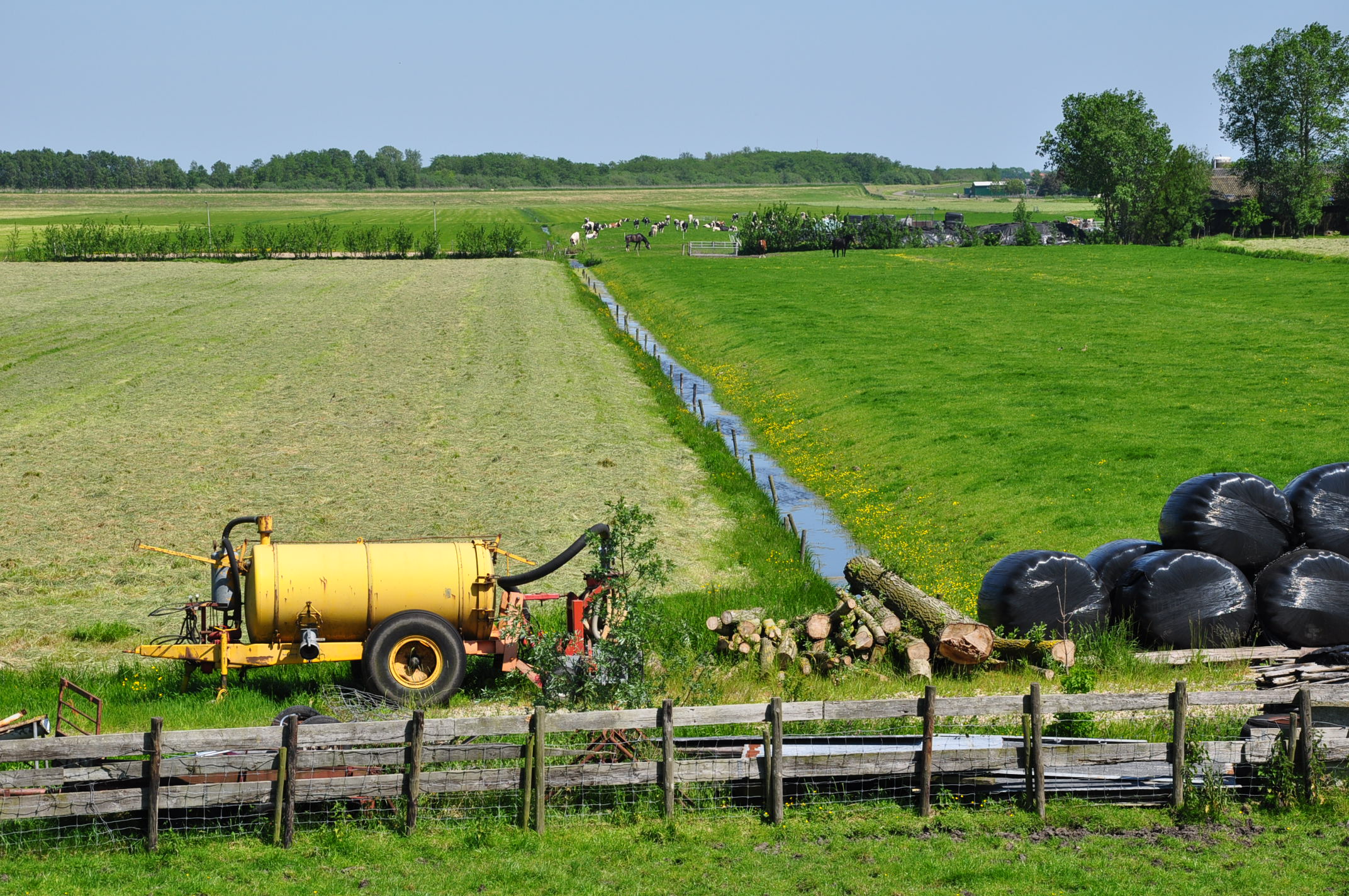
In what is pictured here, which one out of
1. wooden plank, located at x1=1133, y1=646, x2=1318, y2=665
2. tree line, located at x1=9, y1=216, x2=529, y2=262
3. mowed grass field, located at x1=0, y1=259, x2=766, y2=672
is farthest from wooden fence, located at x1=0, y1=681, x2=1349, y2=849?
tree line, located at x1=9, y1=216, x2=529, y2=262

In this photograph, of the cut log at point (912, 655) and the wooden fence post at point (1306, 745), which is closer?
the wooden fence post at point (1306, 745)

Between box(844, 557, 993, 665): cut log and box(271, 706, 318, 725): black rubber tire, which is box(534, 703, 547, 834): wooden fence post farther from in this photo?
box(844, 557, 993, 665): cut log

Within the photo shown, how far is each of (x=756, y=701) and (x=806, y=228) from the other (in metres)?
89.5

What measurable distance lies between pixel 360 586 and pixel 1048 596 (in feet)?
28.5

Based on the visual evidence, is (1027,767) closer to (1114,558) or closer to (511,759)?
(511,759)

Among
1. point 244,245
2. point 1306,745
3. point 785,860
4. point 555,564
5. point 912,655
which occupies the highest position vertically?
point 244,245

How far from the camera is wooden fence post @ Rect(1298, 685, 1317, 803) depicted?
11.6 metres

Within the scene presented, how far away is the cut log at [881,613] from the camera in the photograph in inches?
635

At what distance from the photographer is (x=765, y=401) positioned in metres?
39.6

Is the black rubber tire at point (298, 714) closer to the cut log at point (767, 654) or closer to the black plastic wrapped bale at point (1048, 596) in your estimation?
the cut log at point (767, 654)

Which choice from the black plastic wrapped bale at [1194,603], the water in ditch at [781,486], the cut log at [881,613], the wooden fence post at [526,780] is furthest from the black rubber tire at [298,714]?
the water in ditch at [781,486]

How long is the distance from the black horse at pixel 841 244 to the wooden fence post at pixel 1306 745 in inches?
3335

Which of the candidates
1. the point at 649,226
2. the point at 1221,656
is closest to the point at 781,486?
the point at 1221,656

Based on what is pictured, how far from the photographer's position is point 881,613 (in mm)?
16562
